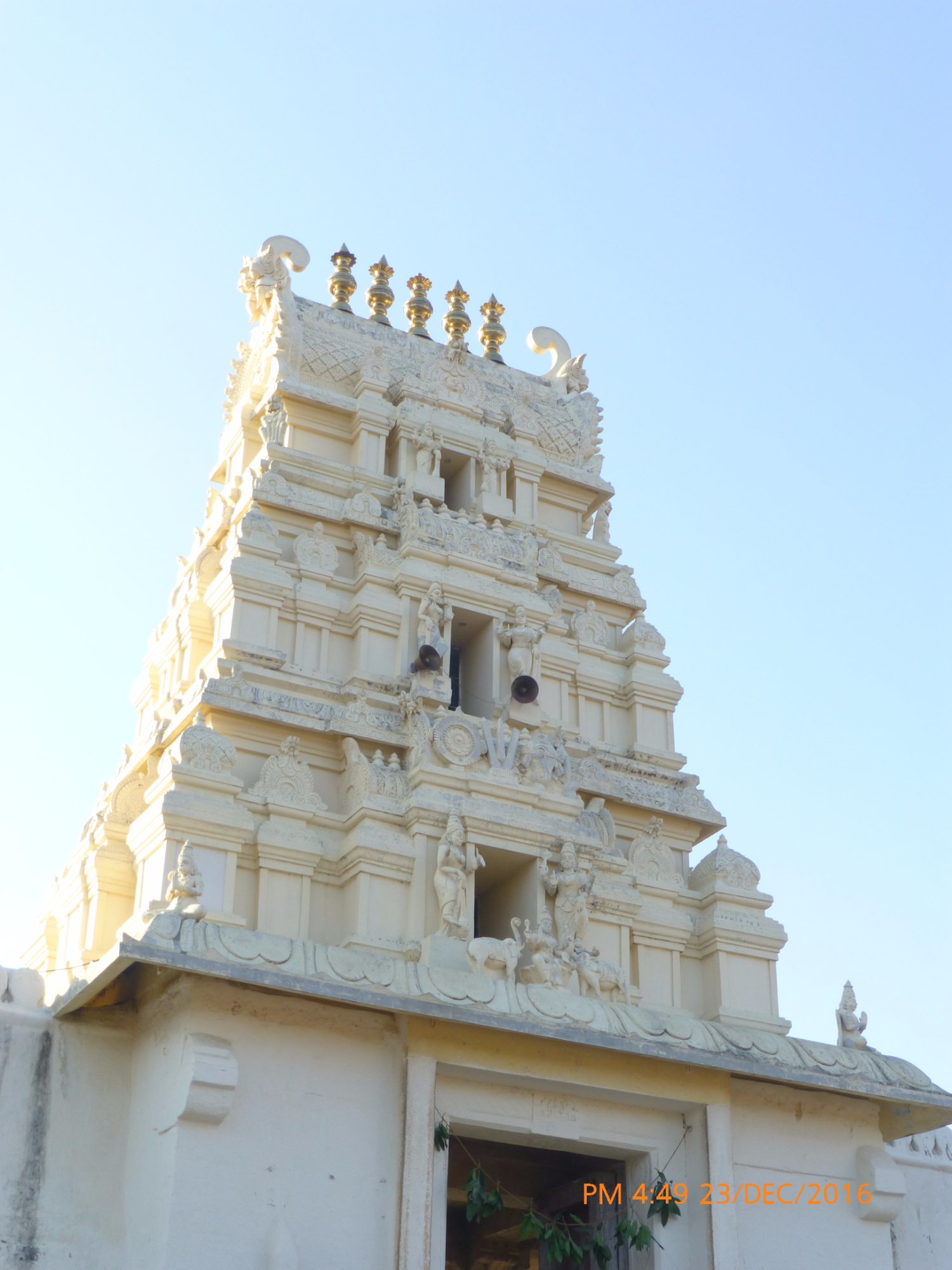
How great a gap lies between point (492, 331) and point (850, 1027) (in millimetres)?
12755

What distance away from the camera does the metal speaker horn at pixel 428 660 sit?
69.6ft

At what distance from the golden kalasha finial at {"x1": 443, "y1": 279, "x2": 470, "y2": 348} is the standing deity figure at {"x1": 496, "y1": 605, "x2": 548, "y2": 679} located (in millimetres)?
5288

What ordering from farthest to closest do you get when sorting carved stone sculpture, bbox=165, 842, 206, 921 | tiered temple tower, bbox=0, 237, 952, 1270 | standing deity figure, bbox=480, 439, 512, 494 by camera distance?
standing deity figure, bbox=480, 439, 512, 494
carved stone sculpture, bbox=165, 842, 206, 921
tiered temple tower, bbox=0, 237, 952, 1270

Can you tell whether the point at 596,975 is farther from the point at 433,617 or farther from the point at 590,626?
the point at 590,626

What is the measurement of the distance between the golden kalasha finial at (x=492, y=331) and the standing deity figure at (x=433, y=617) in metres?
5.87

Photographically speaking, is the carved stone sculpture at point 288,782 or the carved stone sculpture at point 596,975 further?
the carved stone sculpture at point 288,782

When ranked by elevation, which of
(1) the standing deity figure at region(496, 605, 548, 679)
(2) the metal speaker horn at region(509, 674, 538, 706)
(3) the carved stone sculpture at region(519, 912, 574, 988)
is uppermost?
(1) the standing deity figure at region(496, 605, 548, 679)

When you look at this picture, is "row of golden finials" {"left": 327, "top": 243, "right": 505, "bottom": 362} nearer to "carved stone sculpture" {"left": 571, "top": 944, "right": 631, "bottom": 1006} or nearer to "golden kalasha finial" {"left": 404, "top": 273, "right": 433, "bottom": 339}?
"golden kalasha finial" {"left": 404, "top": 273, "right": 433, "bottom": 339}

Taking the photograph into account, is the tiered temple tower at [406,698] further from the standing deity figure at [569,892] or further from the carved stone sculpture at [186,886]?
the carved stone sculpture at [186,886]

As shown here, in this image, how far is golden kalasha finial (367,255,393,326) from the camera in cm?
2633

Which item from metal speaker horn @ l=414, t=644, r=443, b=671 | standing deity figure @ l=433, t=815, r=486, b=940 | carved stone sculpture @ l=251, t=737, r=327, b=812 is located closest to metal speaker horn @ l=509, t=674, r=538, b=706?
metal speaker horn @ l=414, t=644, r=443, b=671

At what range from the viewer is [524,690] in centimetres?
2172

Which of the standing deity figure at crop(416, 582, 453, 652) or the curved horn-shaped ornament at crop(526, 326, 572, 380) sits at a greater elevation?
the curved horn-shaped ornament at crop(526, 326, 572, 380)

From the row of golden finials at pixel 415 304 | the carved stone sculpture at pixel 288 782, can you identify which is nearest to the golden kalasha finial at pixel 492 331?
the row of golden finials at pixel 415 304
